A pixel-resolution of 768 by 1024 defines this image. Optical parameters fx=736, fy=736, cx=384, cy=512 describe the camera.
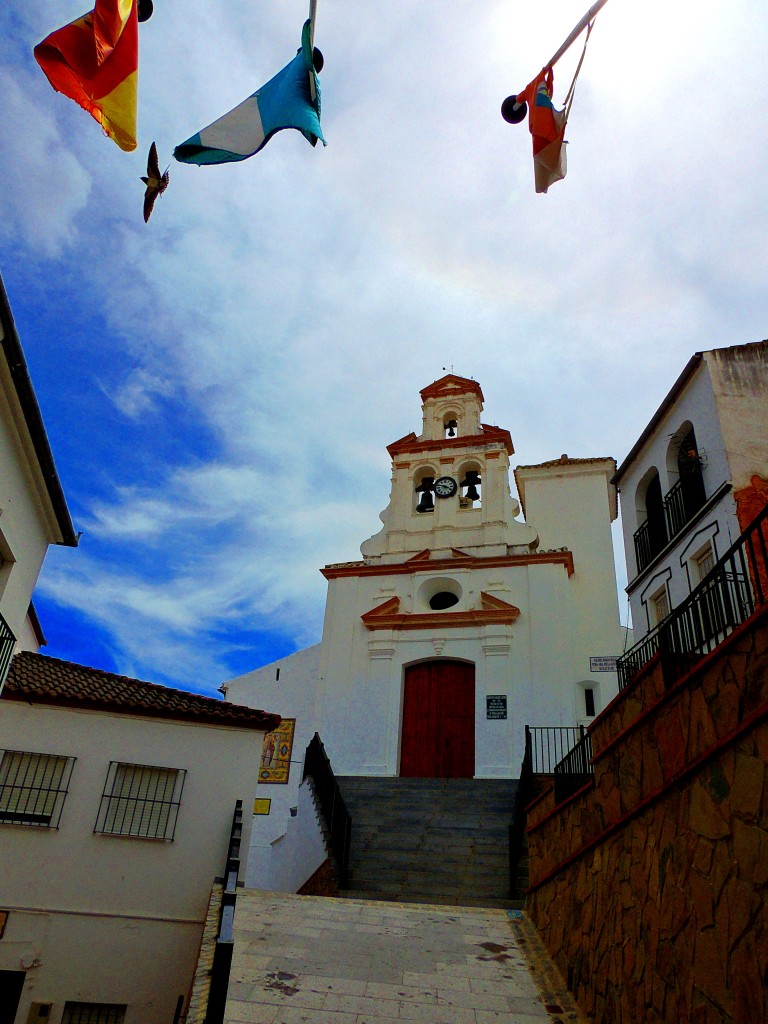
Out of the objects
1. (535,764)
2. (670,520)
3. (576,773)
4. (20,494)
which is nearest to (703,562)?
(670,520)

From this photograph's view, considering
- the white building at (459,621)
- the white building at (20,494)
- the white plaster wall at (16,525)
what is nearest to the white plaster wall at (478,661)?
the white building at (459,621)

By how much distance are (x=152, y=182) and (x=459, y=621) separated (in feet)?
43.1

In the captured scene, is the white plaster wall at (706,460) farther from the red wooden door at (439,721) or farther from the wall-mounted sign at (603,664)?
the red wooden door at (439,721)

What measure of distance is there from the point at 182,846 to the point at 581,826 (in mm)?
5898

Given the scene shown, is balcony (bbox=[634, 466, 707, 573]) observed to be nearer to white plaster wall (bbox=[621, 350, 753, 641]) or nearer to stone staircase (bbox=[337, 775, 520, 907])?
white plaster wall (bbox=[621, 350, 753, 641])

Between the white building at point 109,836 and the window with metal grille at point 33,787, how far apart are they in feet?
0.05

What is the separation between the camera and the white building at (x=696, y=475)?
1028 centimetres

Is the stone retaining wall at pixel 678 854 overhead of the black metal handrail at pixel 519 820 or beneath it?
beneath

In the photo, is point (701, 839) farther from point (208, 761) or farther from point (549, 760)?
point (549, 760)

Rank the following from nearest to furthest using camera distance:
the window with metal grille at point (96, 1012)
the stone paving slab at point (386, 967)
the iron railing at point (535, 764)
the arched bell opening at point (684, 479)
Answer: the stone paving slab at point (386, 967) → the window with metal grille at point (96, 1012) → the iron railing at point (535, 764) → the arched bell opening at point (684, 479)

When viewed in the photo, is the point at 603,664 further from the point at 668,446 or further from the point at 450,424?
the point at 450,424

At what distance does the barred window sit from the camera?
10.2 m

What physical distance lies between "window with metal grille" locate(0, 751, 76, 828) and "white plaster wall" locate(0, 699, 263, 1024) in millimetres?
113

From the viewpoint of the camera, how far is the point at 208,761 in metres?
10.9
